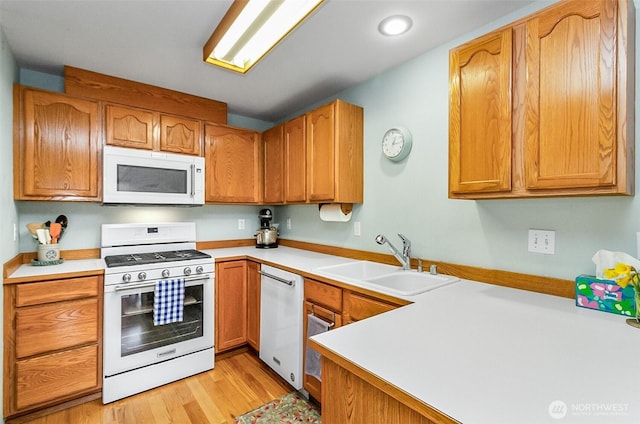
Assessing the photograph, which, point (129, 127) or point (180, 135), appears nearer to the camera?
point (129, 127)

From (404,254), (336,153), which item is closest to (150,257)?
(336,153)

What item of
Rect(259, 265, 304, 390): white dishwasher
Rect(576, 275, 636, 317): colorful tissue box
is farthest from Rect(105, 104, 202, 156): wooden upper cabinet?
Rect(576, 275, 636, 317): colorful tissue box

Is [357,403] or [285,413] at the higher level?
[357,403]

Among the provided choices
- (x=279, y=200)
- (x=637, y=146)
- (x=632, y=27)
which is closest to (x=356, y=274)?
(x=279, y=200)

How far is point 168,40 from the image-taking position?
1.89m

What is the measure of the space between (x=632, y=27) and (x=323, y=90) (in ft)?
6.29

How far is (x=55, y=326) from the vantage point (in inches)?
73.8

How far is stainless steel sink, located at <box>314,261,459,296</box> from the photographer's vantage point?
Answer: 1.78 metres

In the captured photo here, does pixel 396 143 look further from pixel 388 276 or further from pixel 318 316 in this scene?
pixel 318 316

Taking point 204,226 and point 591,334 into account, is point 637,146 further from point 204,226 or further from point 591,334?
point 204,226

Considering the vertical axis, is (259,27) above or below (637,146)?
above

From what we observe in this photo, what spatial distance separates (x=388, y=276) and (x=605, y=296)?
1.02 m

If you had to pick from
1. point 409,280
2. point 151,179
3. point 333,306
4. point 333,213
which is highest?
point 151,179

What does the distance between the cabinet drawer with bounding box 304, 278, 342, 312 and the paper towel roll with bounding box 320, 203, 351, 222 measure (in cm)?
70
